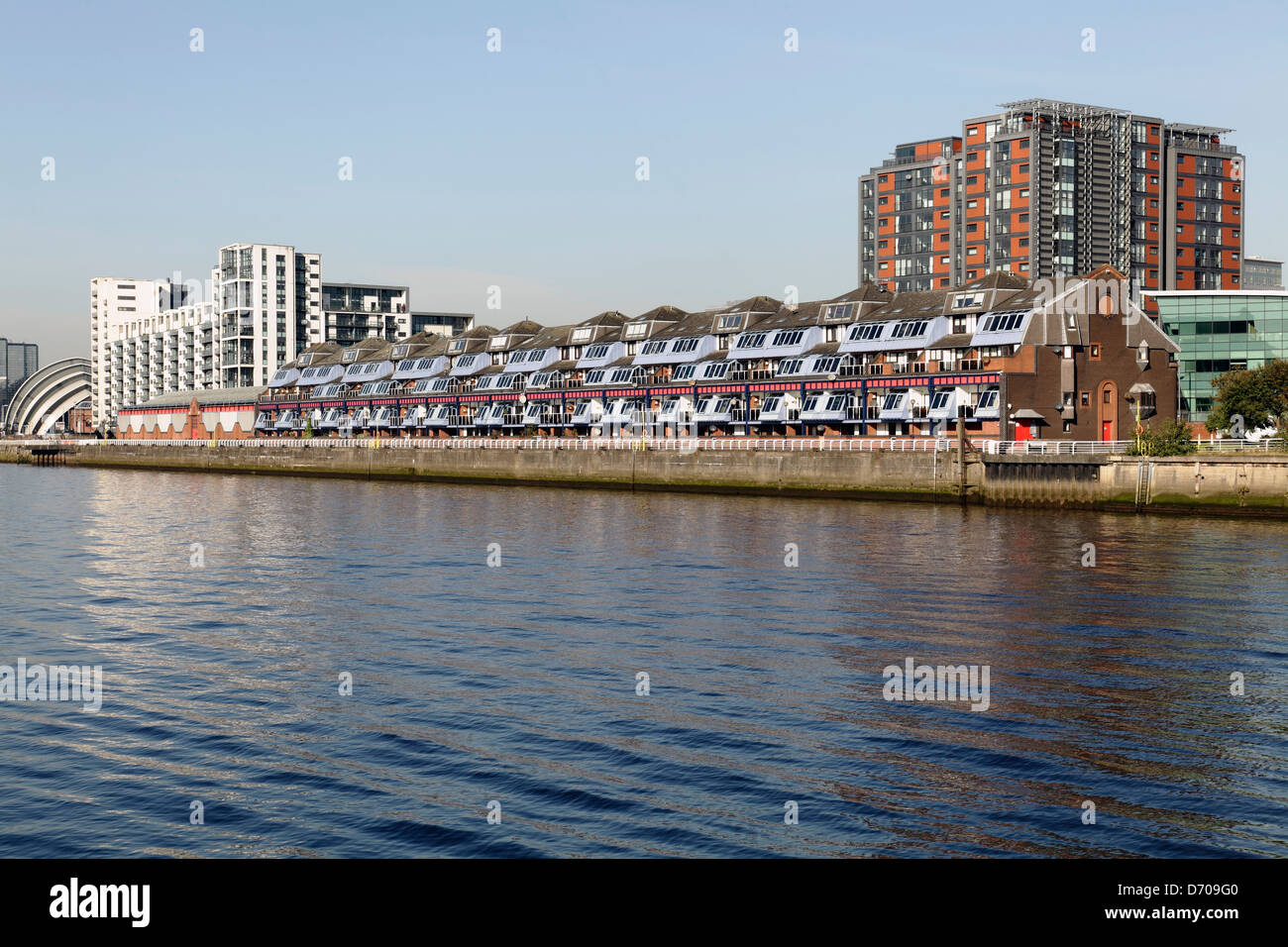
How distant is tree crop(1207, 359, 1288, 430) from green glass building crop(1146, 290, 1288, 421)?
59.1ft

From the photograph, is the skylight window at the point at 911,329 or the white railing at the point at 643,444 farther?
the skylight window at the point at 911,329

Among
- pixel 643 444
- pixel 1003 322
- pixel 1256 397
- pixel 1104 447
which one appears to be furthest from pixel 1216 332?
pixel 643 444

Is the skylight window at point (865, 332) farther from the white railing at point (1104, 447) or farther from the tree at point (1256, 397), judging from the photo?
the tree at point (1256, 397)

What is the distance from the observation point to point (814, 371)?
115688mm

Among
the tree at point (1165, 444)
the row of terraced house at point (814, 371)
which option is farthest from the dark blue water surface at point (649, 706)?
the row of terraced house at point (814, 371)

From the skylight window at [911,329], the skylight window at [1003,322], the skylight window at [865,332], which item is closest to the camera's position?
the skylight window at [1003,322]

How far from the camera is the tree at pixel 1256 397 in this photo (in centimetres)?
9894

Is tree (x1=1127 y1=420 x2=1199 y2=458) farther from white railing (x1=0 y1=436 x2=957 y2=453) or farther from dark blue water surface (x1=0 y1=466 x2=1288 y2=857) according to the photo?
dark blue water surface (x1=0 y1=466 x2=1288 y2=857)

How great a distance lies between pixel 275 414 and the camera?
646 feet

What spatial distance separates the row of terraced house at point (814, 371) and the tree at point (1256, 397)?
14.8 ft

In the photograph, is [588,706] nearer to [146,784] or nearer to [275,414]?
[146,784]

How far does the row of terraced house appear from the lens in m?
97.7

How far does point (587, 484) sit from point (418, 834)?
94.9m
